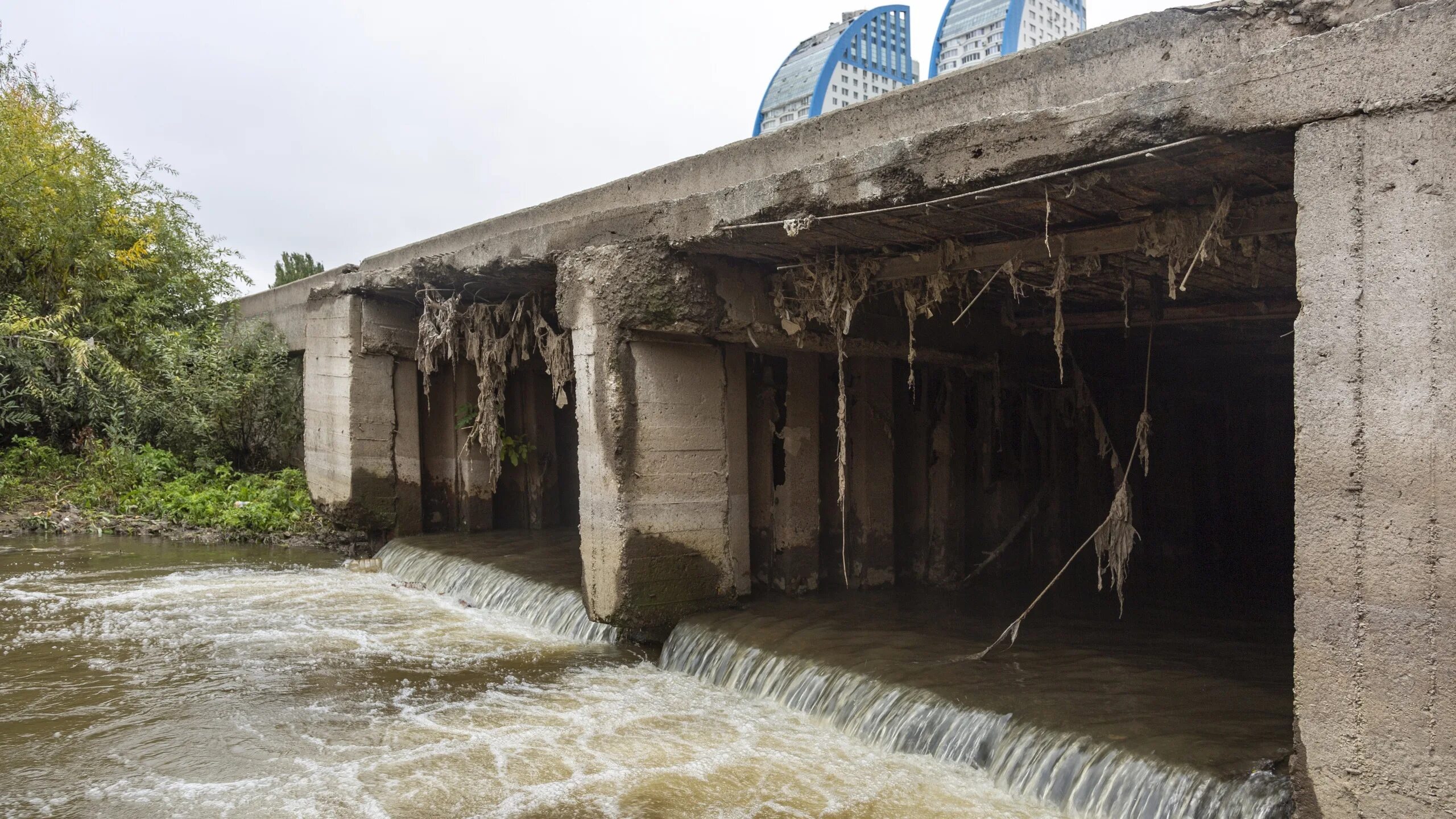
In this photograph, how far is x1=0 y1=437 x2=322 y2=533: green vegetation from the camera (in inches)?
489

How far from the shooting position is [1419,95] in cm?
336

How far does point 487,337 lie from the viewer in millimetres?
10156

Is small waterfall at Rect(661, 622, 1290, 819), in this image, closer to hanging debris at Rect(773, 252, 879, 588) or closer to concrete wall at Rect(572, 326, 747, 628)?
concrete wall at Rect(572, 326, 747, 628)

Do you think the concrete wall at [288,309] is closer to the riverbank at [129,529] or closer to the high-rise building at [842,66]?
the riverbank at [129,529]

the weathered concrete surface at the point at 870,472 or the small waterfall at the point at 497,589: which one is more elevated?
the weathered concrete surface at the point at 870,472

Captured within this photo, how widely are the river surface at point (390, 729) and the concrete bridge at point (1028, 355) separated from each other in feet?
4.19

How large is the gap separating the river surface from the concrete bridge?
128 cm

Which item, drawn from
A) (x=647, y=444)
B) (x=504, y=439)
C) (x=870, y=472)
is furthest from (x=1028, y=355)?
(x=504, y=439)

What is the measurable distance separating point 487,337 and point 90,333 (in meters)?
7.72

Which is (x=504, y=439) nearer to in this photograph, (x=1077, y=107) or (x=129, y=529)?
(x=129, y=529)

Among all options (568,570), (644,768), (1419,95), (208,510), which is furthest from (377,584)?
(1419,95)

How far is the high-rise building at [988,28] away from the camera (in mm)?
Answer: 10125

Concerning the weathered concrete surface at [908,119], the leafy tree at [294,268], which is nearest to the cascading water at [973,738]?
the weathered concrete surface at [908,119]

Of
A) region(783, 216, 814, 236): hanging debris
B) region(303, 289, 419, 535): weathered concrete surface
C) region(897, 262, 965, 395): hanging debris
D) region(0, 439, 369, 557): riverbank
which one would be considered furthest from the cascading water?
region(0, 439, 369, 557): riverbank
